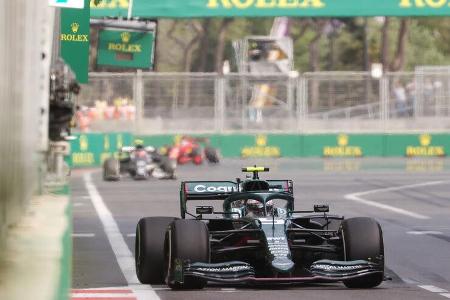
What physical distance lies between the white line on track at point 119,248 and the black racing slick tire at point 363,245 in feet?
5.98

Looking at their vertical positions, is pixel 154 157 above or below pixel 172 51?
below

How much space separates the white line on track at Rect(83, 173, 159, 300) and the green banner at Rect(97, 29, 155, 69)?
116 inches

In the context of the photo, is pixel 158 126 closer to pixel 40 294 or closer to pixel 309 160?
pixel 309 160

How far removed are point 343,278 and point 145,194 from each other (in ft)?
64.4

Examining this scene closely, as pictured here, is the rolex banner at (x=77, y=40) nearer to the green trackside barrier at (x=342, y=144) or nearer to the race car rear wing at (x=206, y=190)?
the race car rear wing at (x=206, y=190)

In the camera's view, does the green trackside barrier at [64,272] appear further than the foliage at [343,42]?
No

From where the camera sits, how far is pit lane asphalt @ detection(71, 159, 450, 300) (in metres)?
13.3

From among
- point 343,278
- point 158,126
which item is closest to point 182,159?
point 158,126

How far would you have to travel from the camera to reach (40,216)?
5.83 metres


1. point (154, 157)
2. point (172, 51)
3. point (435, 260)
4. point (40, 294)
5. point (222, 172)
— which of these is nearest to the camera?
point (40, 294)

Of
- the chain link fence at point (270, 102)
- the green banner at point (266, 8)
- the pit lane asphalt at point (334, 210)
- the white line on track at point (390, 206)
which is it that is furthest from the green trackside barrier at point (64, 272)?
the chain link fence at point (270, 102)

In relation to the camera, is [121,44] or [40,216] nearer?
[40,216]

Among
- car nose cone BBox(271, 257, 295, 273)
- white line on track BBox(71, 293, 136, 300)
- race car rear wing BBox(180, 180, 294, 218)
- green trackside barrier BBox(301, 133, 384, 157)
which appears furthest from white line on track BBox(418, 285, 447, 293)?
green trackside barrier BBox(301, 133, 384, 157)

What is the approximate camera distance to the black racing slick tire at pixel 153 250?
13609mm
